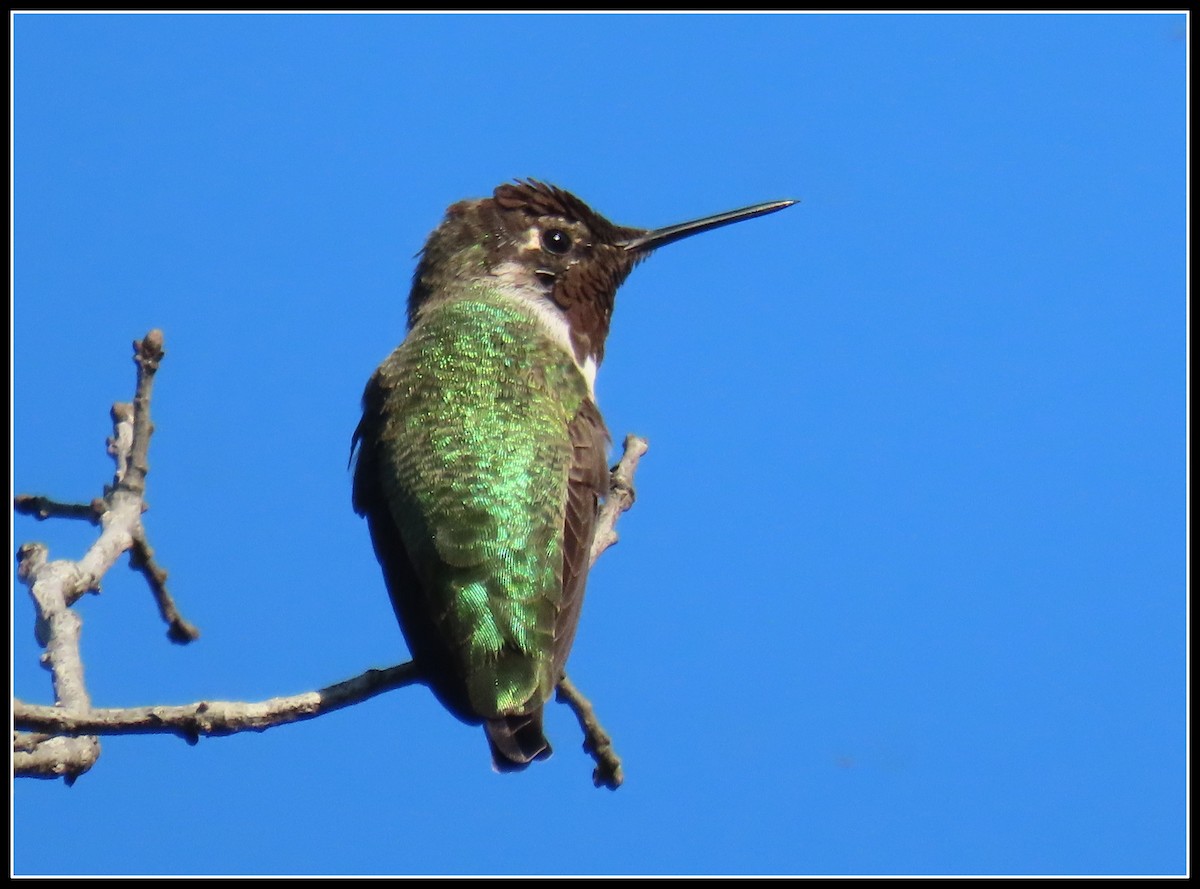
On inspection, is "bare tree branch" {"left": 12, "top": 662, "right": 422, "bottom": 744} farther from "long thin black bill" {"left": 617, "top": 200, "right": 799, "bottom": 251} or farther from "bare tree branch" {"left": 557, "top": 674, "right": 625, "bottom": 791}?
"long thin black bill" {"left": 617, "top": 200, "right": 799, "bottom": 251}

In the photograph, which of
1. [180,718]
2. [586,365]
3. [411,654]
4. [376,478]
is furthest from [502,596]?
[586,365]

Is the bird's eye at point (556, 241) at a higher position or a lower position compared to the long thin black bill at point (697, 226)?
lower

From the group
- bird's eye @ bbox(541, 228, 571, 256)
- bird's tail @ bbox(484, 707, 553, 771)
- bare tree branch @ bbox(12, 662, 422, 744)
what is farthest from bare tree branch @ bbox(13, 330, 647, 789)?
bird's eye @ bbox(541, 228, 571, 256)

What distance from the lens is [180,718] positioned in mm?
3734

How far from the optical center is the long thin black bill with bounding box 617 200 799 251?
732 cm

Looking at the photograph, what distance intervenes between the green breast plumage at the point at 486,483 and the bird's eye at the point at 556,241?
95 cm

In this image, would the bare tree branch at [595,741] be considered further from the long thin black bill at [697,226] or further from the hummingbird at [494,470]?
the long thin black bill at [697,226]

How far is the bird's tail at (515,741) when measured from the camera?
14.6 ft

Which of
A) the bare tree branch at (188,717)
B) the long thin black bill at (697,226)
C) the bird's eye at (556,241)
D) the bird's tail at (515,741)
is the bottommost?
the bare tree branch at (188,717)

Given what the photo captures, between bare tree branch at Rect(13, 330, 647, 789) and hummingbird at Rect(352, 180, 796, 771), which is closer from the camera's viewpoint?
bare tree branch at Rect(13, 330, 647, 789)

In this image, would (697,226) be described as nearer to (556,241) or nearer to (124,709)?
(556,241)

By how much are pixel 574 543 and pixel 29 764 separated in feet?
6.43

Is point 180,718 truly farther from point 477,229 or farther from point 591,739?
point 477,229

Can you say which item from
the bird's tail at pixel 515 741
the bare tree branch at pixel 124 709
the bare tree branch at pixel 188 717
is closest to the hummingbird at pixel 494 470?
the bird's tail at pixel 515 741
